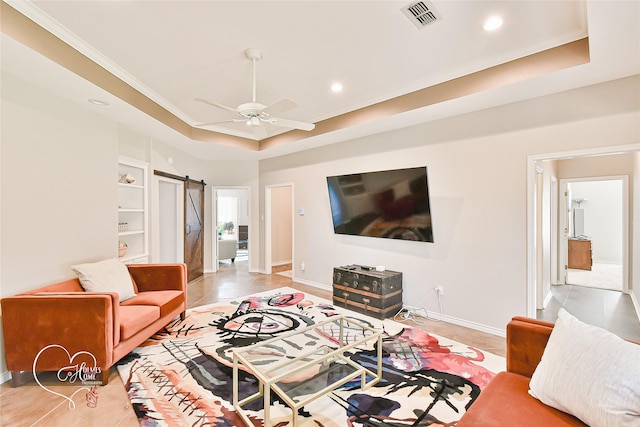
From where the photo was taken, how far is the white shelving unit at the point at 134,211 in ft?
13.9

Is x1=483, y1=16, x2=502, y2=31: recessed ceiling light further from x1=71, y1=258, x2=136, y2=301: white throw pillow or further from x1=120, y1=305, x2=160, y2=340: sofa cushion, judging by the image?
x1=71, y1=258, x2=136, y2=301: white throw pillow

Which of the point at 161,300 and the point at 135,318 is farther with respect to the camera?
the point at 161,300

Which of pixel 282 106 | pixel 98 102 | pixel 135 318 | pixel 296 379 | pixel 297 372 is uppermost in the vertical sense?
pixel 282 106

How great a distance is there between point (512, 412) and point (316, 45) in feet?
9.43

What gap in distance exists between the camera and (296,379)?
2230 mm

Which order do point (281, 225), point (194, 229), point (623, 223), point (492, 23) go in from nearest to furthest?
1. point (492, 23)
2. point (623, 223)
3. point (194, 229)
4. point (281, 225)

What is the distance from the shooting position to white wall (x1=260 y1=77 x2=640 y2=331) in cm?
280

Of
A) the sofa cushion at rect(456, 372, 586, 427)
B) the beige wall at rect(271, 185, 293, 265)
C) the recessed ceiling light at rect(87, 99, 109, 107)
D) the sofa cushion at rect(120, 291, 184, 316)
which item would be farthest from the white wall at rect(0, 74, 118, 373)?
the beige wall at rect(271, 185, 293, 265)

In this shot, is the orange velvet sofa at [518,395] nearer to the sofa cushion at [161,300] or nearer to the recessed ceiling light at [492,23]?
the recessed ceiling light at [492,23]

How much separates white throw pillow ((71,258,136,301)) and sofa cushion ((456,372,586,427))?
3260mm

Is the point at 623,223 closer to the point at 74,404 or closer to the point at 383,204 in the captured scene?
the point at 383,204

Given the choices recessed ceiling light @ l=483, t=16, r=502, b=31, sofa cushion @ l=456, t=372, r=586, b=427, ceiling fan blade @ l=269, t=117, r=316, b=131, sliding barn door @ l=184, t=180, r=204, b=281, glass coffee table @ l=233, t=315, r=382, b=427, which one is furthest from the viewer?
sliding barn door @ l=184, t=180, r=204, b=281

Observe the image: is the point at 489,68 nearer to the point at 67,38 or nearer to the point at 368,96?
the point at 368,96

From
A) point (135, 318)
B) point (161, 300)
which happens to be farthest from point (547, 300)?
point (135, 318)
